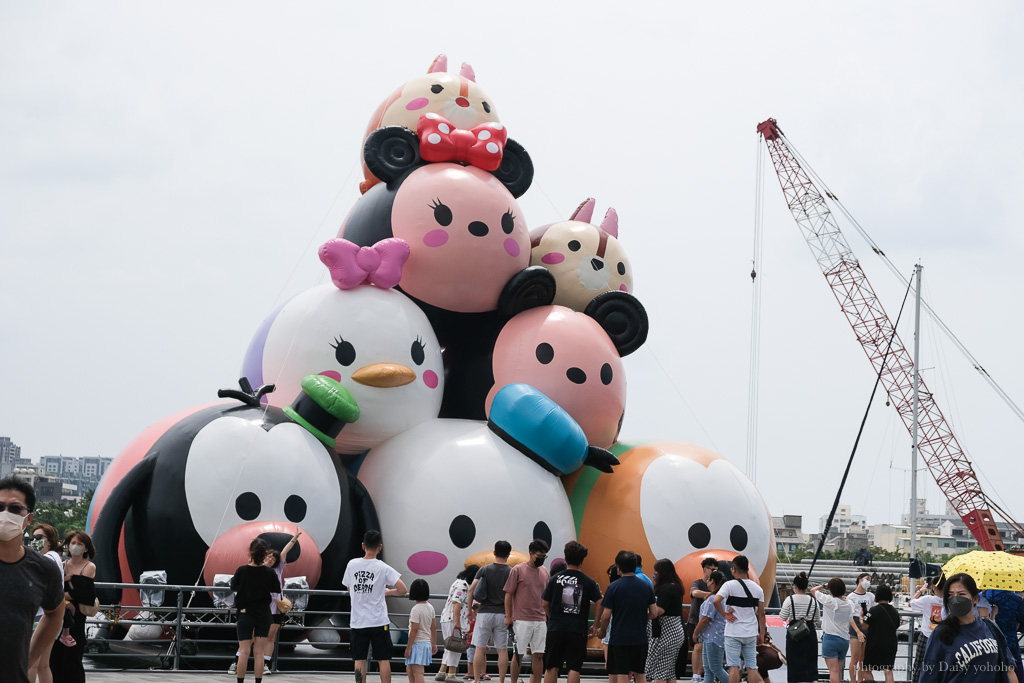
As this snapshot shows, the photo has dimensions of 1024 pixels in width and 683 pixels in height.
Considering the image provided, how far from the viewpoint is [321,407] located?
14328 millimetres

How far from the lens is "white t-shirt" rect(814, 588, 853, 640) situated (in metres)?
12.2

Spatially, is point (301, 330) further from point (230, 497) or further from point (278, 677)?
point (278, 677)

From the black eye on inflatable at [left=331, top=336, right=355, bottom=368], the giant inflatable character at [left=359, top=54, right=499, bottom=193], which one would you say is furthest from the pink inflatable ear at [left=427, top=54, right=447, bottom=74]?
Answer: the black eye on inflatable at [left=331, top=336, right=355, bottom=368]

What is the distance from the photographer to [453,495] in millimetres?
14352

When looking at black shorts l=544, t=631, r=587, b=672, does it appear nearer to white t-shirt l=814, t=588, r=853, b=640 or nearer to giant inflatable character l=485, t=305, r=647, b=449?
white t-shirt l=814, t=588, r=853, b=640

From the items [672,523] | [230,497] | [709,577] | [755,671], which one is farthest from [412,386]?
[755,671]

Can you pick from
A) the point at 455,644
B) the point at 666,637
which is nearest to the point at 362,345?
the point at 455,644

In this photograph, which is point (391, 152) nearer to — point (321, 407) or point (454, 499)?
point (321, 407)

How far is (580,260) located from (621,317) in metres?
1.10

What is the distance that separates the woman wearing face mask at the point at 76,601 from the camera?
25.4 feet

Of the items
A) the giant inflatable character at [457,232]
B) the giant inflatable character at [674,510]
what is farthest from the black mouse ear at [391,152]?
the giant inflatable character at [674,510]

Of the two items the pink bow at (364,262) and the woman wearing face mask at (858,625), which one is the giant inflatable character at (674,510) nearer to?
the woman wearing face mask at (858,625)

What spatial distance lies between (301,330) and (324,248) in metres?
1.15

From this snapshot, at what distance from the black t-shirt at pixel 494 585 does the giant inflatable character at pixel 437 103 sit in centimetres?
800
